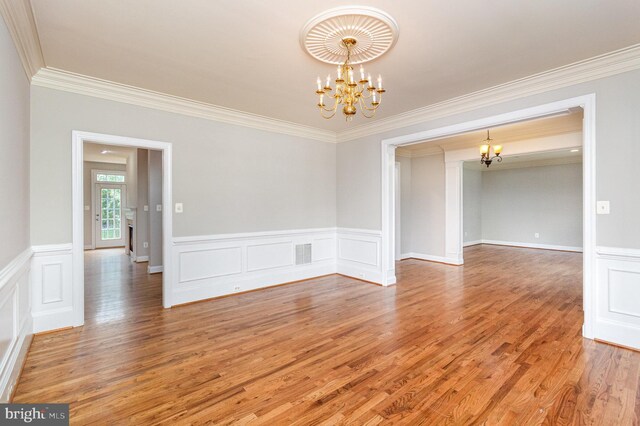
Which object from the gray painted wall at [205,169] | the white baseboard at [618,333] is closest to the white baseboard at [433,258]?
the gray painted wall at [205,169]

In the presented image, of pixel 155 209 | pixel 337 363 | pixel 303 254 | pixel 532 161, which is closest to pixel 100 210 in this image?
pixel 155 209

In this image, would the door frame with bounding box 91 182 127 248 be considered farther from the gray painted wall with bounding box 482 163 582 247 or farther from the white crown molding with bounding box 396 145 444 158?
the gray painted wall with bounding box 482 163 582 247

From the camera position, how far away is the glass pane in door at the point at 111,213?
9750mm

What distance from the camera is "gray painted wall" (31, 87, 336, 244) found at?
3186mm

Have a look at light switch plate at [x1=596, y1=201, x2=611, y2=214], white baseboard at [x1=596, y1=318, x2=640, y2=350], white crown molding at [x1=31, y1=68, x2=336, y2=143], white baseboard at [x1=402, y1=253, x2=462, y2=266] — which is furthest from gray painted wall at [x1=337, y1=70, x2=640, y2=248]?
white baseboard at [x1=402, y1=253, x2=462, y2=266]

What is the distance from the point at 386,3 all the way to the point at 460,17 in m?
0.61

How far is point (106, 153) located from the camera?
827cm

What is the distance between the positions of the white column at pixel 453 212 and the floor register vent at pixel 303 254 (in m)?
3.38

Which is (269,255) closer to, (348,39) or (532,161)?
(348,39)

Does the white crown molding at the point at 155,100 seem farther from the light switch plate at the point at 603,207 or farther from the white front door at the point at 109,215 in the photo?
the white front door at the point at 109,215

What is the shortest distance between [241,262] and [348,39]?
11.1 ft

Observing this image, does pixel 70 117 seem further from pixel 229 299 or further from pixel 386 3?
pixel 386 3

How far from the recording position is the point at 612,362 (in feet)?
8.35

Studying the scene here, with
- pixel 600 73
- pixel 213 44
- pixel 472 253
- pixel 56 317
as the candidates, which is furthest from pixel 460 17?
pixel 472 253
